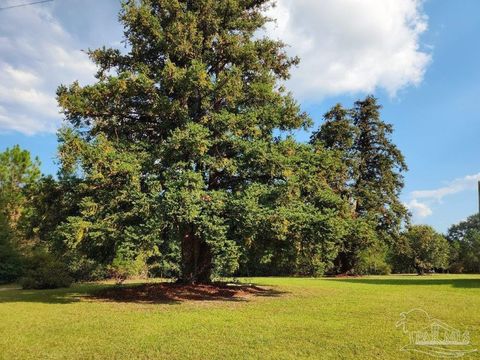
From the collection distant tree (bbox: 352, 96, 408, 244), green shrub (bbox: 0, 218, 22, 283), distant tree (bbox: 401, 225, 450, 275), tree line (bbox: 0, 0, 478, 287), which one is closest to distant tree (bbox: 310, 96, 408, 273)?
distant tree (bbox: 352, 96, 408, 244)

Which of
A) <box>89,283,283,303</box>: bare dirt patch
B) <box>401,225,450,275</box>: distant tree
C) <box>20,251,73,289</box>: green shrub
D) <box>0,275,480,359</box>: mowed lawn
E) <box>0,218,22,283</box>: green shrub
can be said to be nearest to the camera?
<box>0,275,480,359</box>: mowed lawn

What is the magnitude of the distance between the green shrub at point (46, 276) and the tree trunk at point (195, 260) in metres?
8.30

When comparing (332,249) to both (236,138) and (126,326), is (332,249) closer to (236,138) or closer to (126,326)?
(236,138)

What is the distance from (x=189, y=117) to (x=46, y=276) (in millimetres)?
12963

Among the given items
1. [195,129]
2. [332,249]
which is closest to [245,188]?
[195,129]

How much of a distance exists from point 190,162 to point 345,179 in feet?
81.9

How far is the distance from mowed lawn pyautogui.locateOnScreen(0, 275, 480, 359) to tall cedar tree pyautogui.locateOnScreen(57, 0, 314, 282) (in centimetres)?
315

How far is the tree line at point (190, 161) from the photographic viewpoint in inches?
563

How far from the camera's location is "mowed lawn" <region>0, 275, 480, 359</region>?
7180 millimetres

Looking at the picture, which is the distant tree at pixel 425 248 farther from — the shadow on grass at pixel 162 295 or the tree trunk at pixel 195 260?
the shadow on grass at pixel 162 295

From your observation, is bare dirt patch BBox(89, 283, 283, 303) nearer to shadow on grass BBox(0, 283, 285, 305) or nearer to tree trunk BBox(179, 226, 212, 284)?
shadow on grass BBox(0, 283, 285, 305)

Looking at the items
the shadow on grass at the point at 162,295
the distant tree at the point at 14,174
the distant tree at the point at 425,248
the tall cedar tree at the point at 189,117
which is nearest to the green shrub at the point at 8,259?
the distant tree at the point at 14,174

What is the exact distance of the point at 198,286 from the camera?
18.5m

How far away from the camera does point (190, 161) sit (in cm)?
1575
